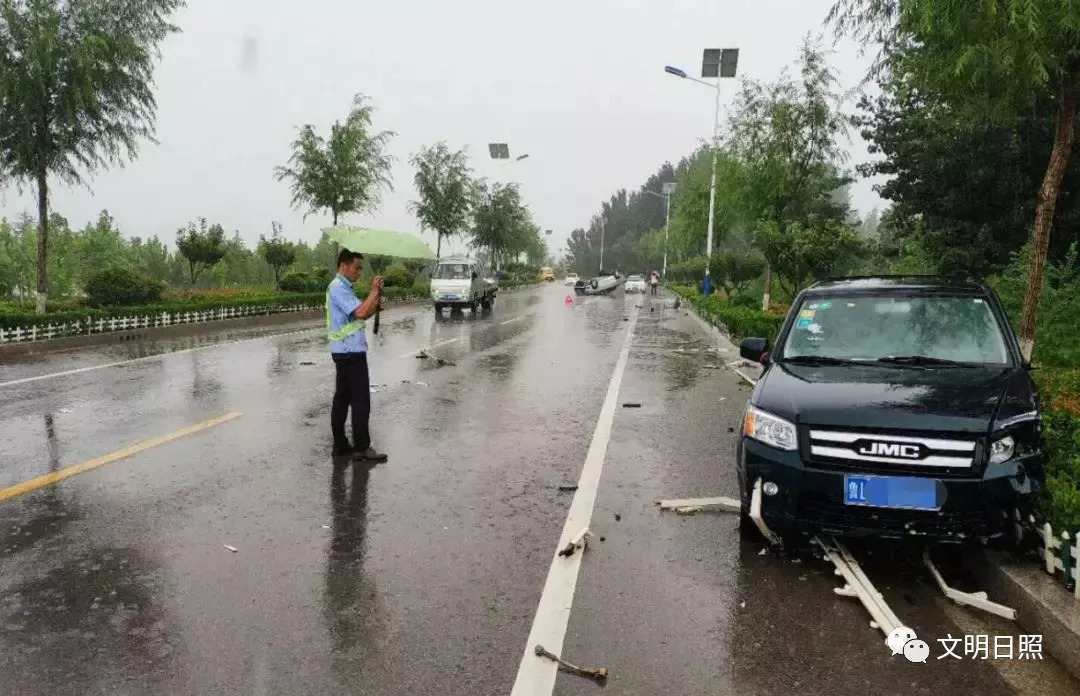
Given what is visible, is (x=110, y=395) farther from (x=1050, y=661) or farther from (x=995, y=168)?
(x=995, y=168)

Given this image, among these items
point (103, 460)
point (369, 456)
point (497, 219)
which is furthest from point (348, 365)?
point (497, 219)

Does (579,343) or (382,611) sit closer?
(382,611)

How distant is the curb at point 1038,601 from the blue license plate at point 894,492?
0.56 m

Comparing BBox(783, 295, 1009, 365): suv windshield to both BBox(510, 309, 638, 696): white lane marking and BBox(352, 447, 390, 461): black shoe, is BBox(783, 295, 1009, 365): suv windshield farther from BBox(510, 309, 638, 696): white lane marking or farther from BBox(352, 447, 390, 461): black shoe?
BBox(352, 447, 390, 461): black shoe

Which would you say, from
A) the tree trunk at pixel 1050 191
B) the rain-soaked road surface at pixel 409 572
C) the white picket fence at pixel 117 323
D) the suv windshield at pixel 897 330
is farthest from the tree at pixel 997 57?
the white picket fence at pixel 117 323

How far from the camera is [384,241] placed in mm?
12031

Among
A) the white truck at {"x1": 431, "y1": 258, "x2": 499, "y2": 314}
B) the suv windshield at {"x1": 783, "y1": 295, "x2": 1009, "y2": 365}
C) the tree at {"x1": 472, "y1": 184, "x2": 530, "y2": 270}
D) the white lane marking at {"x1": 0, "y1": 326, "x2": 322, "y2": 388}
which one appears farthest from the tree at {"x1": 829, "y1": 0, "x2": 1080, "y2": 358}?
the tree at {"x1": 472, "y1": 184, "x2": 530, "y2": 270}

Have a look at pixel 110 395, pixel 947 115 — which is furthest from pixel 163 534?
pixel 947 115

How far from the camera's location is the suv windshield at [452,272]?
29.2 m

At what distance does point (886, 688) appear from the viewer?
3.13m

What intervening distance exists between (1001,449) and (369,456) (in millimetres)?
4649

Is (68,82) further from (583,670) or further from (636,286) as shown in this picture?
(636,286)

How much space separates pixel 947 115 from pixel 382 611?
1120 centimetres

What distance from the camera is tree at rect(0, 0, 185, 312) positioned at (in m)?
17.3
